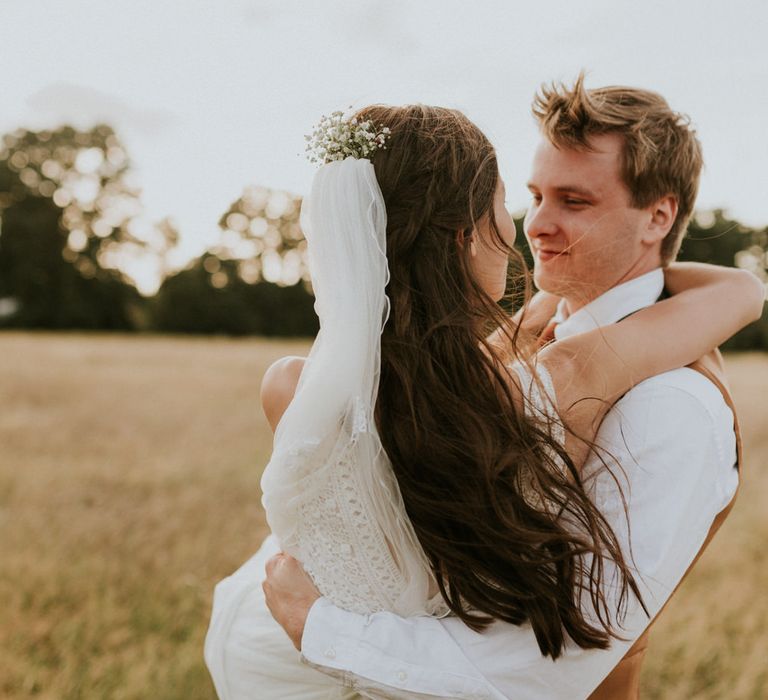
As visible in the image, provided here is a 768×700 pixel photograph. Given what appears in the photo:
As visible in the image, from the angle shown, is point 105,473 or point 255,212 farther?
point 255,212

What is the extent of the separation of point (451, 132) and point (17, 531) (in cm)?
535

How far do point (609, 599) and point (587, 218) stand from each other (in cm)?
137

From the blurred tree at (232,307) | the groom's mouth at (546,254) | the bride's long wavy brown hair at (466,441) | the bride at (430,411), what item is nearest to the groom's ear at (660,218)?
the groom's mouth at (546,254)

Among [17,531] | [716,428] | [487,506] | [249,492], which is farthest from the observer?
[249,492]

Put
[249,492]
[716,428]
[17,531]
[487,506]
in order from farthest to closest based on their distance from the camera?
[249,492], [17,531], [716,428], [487,506]

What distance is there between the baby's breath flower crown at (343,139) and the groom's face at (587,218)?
873 mm

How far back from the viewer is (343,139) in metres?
2.08

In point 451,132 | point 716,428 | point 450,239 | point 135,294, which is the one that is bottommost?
point 135,294

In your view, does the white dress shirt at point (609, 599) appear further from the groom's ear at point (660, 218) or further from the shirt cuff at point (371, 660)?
the groom's ear at point (660, 218)

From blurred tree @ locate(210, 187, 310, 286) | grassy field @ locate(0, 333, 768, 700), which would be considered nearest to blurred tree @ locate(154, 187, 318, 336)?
blurred tree @ locate(210, 187, 310, 286)

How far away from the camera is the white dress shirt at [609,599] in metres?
1.97

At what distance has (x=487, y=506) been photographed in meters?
1.96

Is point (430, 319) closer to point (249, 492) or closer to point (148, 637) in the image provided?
point (148, 637)

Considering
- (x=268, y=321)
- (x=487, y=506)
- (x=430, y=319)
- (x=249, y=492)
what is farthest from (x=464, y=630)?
(x=268, y=321)
